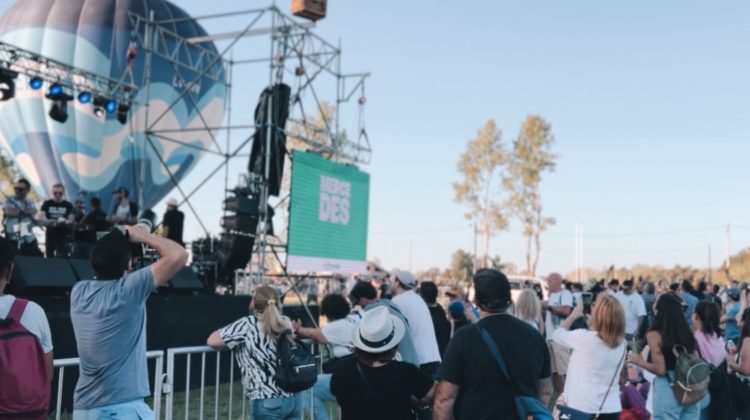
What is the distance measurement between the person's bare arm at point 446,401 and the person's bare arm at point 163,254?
1493mm

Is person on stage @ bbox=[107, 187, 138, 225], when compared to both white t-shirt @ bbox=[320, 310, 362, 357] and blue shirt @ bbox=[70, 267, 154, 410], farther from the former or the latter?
blue shirt @ bbox=[70, 267, 154, 410]

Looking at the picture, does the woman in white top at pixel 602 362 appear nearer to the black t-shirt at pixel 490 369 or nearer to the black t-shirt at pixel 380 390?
the black t-shirt at pixel 490 369

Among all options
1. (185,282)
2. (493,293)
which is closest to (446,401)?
(493,293)

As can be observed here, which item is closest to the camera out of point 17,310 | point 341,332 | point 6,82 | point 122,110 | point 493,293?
point 17,310

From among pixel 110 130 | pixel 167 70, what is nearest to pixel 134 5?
pixel 167 70

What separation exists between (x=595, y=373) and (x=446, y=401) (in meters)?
1.62

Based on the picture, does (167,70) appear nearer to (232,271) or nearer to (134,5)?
(134,5)

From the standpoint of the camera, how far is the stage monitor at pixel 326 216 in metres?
13.3

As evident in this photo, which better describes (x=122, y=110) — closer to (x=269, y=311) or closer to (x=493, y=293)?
(x=269, y=311)

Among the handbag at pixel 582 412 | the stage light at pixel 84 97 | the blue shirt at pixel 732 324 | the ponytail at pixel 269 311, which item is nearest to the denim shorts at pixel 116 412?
the ponytail at pixel 269 311

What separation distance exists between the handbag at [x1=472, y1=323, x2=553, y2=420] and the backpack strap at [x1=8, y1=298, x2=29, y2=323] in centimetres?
223

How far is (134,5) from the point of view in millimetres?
23281

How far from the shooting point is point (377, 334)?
334cm

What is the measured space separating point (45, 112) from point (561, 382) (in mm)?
22934
